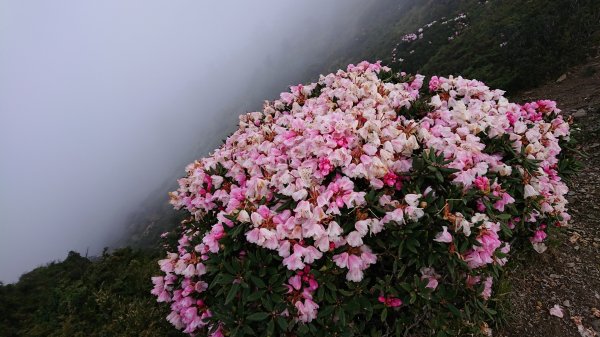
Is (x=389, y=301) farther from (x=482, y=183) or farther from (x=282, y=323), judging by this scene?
(x=482, y=183)

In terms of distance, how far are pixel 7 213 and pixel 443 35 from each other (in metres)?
153

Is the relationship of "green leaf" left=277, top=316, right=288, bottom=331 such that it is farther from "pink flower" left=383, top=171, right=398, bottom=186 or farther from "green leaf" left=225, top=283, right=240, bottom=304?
"pink flower" left=383, top=171, right=398, bottom=186

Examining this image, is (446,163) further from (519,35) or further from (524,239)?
(519,35)

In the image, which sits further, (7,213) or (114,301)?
(7,213)

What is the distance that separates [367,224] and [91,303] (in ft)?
14.1

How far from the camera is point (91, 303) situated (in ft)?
16.9

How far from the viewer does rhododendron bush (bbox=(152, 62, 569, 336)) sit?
279cm

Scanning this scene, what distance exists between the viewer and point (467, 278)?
3225 mm

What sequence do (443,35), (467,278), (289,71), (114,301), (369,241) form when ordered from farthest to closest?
(289,71) → (443,35) → (114,301) → (467,278) → (369,241)

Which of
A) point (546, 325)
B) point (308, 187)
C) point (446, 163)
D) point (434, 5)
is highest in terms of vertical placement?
point (308, 187)

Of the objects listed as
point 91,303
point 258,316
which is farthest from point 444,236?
point 91,303

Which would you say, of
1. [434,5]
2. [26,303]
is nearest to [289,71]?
[434,5]

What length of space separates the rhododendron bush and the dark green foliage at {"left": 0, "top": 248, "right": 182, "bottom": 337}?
1132 mm

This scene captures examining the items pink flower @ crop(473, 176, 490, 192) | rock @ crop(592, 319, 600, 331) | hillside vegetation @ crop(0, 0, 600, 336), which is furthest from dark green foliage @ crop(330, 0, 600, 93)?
pink flower @ crop(473, 176, 490, 192)
